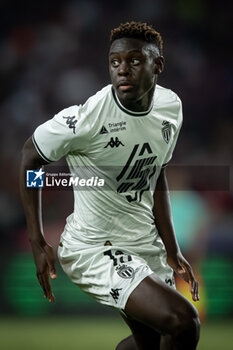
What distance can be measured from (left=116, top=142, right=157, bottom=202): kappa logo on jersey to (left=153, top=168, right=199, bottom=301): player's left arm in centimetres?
27

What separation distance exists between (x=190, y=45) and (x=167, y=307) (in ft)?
→ 22.3

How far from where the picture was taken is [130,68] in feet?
11.3

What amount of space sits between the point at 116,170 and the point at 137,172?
0.46 feet

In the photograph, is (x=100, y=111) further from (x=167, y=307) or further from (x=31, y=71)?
(x=31, y=71)

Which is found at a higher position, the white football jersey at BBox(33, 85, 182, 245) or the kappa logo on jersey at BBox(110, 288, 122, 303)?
the white football jersey at BBox(33, 85, 182, 245)

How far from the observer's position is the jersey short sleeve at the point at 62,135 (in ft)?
11.2

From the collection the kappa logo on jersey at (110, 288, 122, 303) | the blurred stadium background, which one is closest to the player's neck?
the kappa logo on jersey at (110, 288, 122, 303)

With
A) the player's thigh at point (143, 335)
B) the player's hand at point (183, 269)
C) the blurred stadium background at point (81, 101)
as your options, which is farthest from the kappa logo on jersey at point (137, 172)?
the blurred stadium background at point (81, 101)

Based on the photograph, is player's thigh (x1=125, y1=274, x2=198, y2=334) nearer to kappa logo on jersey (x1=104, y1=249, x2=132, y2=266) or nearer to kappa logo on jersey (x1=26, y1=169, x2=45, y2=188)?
kappa logo on jersey (x1=104, y1=249, x2=132, y2=266)

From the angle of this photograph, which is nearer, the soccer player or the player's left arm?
the soccer player

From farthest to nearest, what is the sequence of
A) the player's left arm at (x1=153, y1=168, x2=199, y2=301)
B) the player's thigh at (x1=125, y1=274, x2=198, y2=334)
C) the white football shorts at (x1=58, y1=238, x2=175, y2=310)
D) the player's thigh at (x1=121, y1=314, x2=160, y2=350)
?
1. the player's left arm at (x1=153, y1=168, x2=199, y2=301)
2. the player's thigh at (x1=121, y1=314, x2=160, y2=350)
3. the white football shorts at (x1=58, y1=238, x2=175, y2=310)
4. the player's thigh at (x1=125, y1=274, x2=198, y2=334)

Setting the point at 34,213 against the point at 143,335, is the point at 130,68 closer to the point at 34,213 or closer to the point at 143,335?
the point at 34,213

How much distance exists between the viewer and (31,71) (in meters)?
8.98

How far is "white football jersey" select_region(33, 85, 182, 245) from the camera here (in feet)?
11.4
